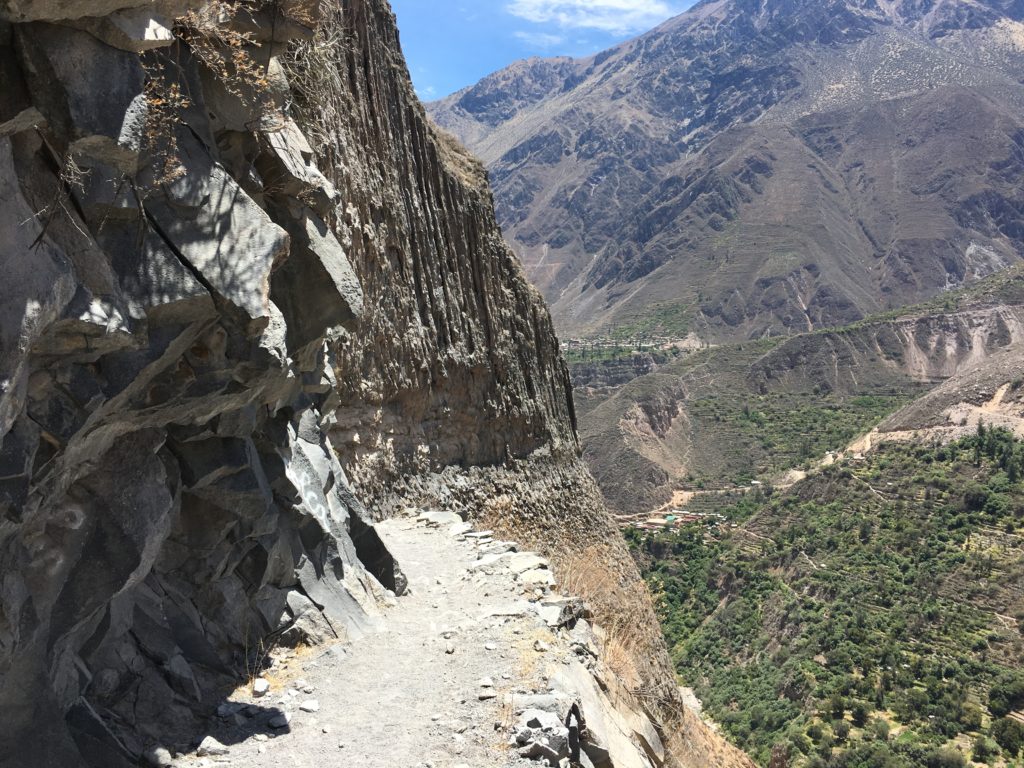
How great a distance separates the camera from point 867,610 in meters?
37.8

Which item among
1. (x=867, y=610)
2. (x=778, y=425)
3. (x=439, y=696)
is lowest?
(x=778, y=425)

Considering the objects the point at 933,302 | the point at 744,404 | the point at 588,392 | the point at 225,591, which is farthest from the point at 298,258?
the point at 933,302

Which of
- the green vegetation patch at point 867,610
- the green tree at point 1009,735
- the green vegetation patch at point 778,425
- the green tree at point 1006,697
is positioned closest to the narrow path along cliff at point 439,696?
the green vegetation patch at point 867,610

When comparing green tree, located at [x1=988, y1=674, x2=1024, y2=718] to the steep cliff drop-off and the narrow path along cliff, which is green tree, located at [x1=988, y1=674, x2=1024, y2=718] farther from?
the narrow path along cliff

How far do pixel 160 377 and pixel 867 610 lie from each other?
37.9 meters

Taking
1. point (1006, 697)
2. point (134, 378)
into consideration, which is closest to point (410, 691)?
point (134, 378)

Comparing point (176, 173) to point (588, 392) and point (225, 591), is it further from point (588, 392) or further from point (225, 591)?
point (588, 392)

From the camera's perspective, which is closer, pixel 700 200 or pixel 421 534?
pixel 421 534

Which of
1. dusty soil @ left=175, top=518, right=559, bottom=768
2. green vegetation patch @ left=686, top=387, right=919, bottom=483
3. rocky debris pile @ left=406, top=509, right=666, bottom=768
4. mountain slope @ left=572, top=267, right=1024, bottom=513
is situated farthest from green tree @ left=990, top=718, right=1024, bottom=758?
green vegetation patch @ left=686, top=387, right=919, bottom=483

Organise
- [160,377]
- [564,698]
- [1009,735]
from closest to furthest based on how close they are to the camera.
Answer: [160,377], [564,698], [1009,735]

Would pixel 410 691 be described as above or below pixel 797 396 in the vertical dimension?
above

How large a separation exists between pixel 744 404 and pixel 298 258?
83.3 metres

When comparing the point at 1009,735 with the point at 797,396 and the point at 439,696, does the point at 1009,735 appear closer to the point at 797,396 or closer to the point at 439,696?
the point at 439,696

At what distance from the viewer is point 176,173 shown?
5.00 meters
